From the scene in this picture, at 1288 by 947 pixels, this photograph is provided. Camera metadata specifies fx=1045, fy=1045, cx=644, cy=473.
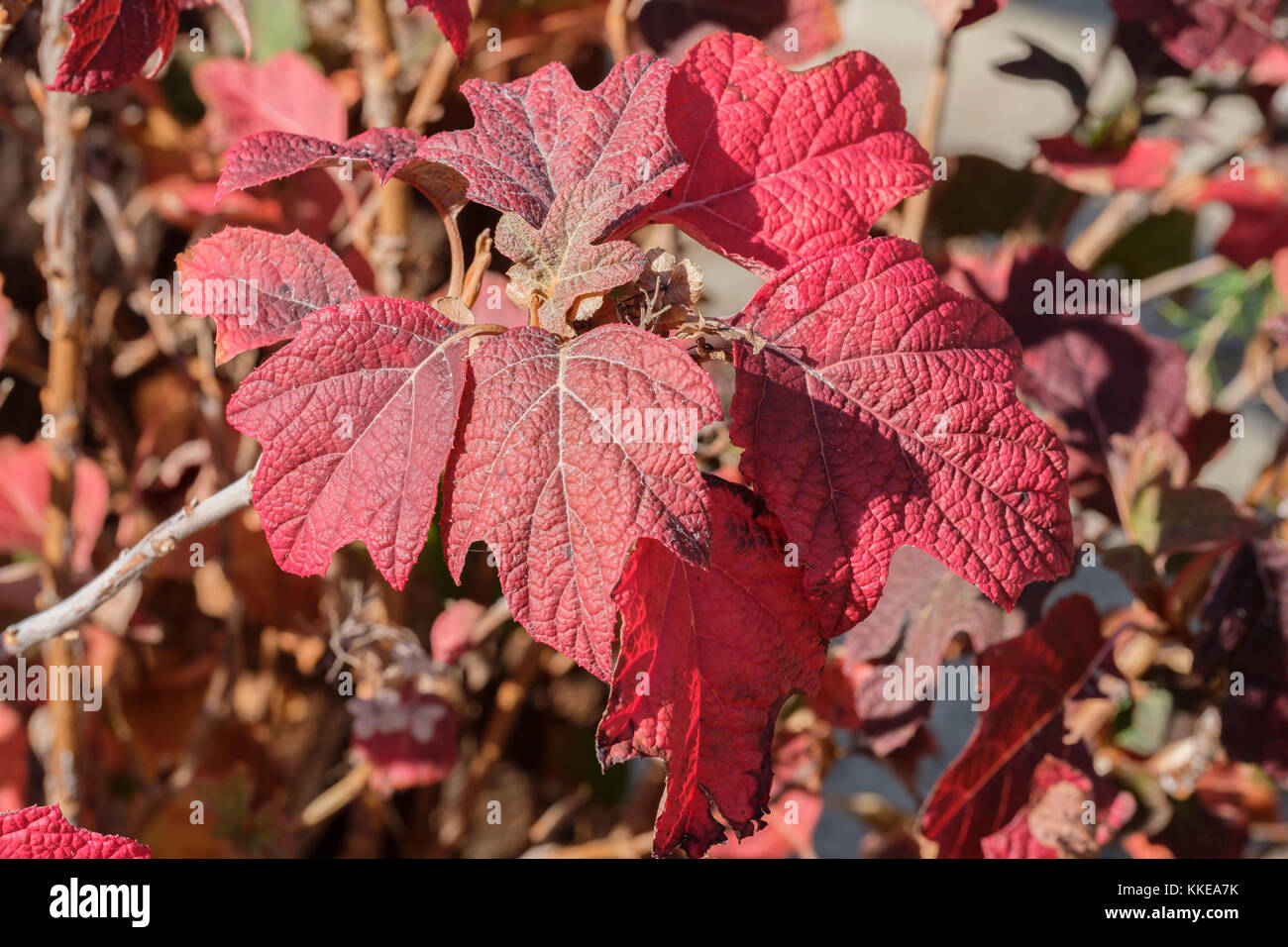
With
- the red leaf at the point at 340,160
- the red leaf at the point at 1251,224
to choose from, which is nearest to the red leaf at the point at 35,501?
the red leaf at the point at 340,160

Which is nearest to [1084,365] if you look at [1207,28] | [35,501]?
[1207,28]

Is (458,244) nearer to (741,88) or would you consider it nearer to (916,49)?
(741,88)

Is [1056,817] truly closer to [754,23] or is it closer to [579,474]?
[579,474]

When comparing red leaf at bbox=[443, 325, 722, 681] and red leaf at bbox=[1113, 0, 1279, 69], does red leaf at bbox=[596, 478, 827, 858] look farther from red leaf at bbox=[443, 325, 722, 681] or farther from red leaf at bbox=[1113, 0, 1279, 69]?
red leaf at bbox=[1113, 0, 1279, 69]

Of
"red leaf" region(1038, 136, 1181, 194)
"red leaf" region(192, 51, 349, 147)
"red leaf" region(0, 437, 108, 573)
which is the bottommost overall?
"red leaf" region(0, 437, 108, 573)

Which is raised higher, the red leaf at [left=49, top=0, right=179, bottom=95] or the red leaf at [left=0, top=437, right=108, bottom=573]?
the red leaf at [left=49, top=0, right=179, bottom=95]

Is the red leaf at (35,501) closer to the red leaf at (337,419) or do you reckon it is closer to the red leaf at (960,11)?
the red leaf at (337,419)

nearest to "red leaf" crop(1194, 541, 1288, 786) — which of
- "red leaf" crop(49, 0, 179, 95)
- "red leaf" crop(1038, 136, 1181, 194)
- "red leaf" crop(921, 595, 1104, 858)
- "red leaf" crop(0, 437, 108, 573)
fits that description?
"red leaf" crop(921, 595, 1104, 858)
